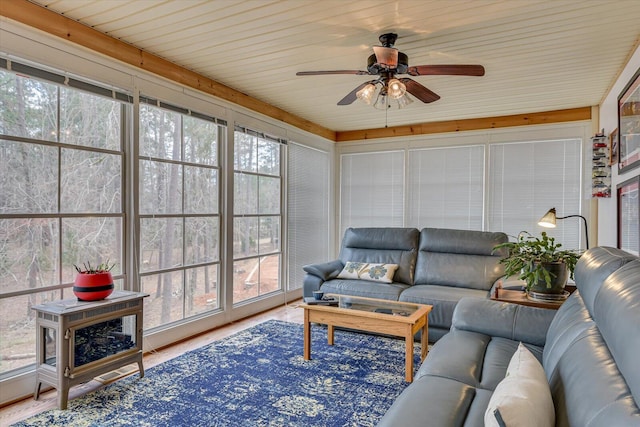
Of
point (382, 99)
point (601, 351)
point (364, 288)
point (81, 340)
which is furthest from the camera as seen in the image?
point (364, 288)

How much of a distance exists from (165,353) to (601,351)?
122 inches

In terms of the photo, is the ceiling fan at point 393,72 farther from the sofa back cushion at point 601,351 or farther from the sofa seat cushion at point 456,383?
the sofa seat cushion at point 456,383

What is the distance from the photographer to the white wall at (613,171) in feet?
10.1

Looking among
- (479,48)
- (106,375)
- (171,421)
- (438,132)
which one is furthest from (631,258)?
(438,132)

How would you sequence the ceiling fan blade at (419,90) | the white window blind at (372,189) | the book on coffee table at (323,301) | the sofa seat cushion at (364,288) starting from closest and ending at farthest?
the ceiling fan blade at (419,90), the book on coffee table at (323,301), the sofa seat cushion at (364,288), the white window blind at (372,189)

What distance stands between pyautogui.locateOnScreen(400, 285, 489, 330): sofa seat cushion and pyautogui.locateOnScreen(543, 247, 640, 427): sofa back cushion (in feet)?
5.40

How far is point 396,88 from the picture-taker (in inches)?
114

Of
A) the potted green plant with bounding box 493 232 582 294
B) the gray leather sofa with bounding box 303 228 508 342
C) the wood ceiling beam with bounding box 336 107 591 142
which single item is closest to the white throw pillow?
the potted green plant with bounding box 493 232 582 294

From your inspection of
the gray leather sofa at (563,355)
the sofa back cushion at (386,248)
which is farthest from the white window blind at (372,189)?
the gray leather sofa at (563,355)

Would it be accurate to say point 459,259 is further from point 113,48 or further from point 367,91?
point 113,48

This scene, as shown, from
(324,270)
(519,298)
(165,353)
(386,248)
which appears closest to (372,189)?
(386,248)

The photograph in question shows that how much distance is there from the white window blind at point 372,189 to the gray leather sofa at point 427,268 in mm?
1200

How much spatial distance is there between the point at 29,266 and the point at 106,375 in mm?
936

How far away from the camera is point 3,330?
2443mm
